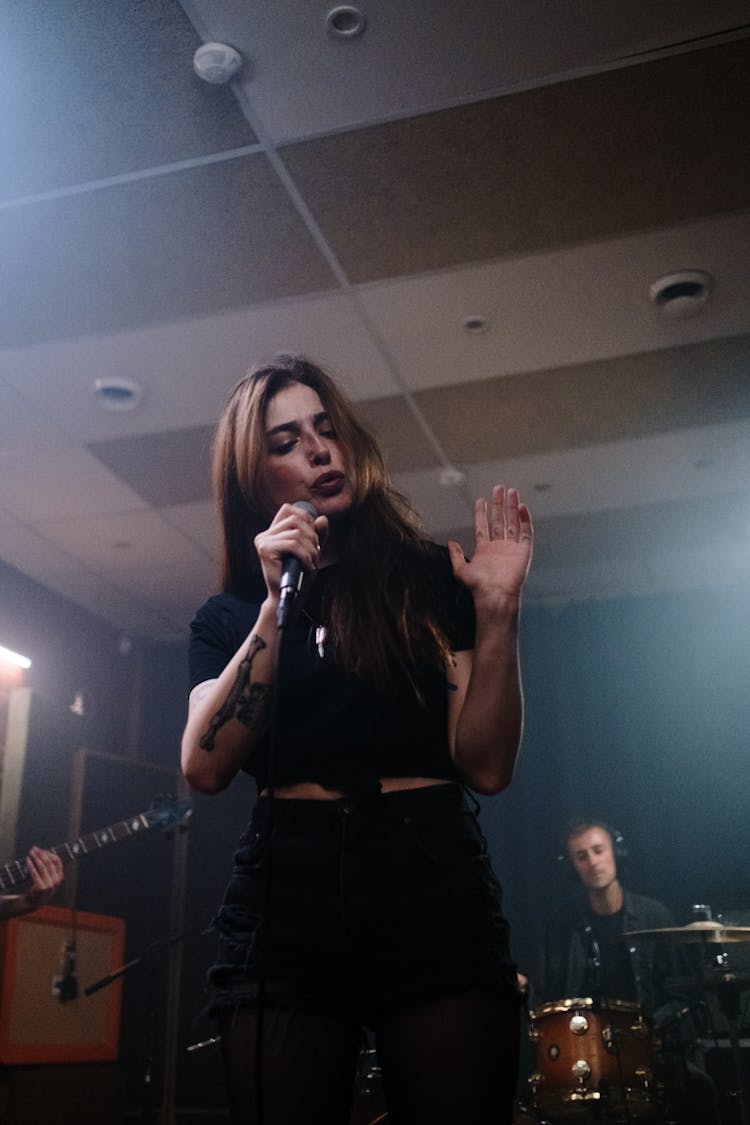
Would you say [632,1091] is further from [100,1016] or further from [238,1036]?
[238,1036]

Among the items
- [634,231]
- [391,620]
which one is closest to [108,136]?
[634,231]

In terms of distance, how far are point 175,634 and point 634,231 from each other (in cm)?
469

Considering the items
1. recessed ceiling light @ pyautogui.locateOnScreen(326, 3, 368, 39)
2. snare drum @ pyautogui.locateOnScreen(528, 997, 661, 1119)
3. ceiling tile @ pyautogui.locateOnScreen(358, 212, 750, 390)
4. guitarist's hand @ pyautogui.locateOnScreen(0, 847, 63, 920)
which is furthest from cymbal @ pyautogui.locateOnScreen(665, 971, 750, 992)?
recessed ceiling light @ pyautogui.locateOnScreen(326, 3, 368, 39)

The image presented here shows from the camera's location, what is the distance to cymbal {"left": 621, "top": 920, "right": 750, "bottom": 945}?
Answer: 13.4 ft

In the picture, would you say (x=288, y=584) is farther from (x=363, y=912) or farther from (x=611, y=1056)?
(x=611, y=1056)

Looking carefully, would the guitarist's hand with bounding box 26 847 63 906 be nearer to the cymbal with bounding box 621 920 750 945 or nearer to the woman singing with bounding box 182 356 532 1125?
the cymbal with bounding box 621 920 750 945

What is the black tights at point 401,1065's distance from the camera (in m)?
1.00

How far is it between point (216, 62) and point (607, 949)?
4.45 m

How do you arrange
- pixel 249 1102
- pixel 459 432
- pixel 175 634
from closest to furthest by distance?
pixel 249 1102 < pixel 459 432 < pixel 175 634

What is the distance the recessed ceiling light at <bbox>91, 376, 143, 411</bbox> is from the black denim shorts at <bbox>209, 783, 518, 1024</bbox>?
317cm

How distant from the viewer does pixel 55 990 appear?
16.0 feet

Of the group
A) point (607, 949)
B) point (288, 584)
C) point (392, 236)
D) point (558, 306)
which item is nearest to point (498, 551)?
point (288, 584)

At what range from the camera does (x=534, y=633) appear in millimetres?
6727

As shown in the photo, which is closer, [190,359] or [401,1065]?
[401,1065]
